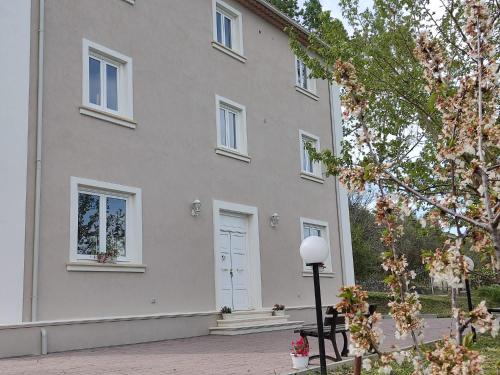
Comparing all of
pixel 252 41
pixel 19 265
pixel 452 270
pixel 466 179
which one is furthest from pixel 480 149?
pixel 252 41

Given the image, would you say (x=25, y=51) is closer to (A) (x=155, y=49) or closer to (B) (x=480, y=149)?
(A) (x=155, y=49)

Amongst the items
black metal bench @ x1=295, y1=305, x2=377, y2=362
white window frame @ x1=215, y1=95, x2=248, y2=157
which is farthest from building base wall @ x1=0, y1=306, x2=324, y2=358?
white window frame @ x1=215, y1=95, x2=248, y2=157

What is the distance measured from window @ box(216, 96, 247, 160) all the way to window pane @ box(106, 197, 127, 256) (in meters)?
3.67

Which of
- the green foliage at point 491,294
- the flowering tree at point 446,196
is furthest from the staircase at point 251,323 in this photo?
the green foliage at point 491,294

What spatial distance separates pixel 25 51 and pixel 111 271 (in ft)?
14.1

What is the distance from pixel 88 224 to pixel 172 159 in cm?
275

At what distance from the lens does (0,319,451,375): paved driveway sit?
23.6 feet

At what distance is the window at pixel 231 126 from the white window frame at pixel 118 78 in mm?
2913

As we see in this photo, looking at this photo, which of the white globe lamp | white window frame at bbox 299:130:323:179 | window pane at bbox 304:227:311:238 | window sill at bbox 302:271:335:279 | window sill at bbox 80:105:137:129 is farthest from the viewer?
white window frame at bbox 299:130:323:179

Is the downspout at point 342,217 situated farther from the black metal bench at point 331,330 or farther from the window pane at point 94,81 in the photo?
the black metal bench at point 331,330

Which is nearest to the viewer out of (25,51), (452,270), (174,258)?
(452,270)

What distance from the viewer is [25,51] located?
10.2 meters

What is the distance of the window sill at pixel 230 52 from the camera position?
1494 centimetres

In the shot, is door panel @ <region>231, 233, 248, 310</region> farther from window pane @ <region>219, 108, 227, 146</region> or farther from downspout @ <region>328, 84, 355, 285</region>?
downspout @ <region>328, 84, 355, 285</region>
